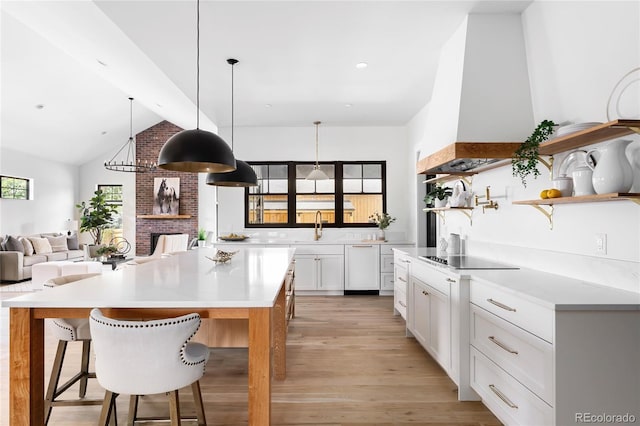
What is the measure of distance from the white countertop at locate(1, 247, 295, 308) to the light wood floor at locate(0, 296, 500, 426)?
859 millimetres

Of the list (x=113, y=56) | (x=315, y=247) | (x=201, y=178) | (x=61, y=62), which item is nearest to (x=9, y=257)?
(x=61, y=62)

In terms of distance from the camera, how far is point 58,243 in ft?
28.0

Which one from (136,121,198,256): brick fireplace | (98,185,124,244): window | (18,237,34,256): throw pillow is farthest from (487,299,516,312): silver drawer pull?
(98,185,124,244): window

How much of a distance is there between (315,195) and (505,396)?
4.86 meters

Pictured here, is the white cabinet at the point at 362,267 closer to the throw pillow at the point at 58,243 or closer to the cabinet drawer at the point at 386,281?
the cabinet drawer at the point at 386,281

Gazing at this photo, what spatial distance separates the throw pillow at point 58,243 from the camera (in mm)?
8398

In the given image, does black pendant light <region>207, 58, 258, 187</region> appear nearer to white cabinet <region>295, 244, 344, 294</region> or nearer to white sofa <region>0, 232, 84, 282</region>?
white cabinet <region>295, 244, 344, 294</region>

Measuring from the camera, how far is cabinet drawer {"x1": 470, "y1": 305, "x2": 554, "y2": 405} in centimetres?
169

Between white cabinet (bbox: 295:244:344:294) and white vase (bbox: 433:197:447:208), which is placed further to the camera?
white cabinet (bbox: 295:244:344:294)

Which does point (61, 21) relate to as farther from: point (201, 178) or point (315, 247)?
point (201, 178)

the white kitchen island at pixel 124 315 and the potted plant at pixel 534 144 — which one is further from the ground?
the potted plant at pixel 534 144

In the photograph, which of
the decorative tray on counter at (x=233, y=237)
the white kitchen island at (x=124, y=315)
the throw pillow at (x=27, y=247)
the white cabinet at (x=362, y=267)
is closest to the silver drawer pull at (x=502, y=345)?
the white kitchen island at (x=124, y=315)

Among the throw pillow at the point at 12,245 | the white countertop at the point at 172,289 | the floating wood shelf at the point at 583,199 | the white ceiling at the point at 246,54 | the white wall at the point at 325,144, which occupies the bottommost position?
the throw pillow at the point at 12,245

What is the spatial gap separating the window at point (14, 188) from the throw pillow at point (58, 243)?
1.19 meters
